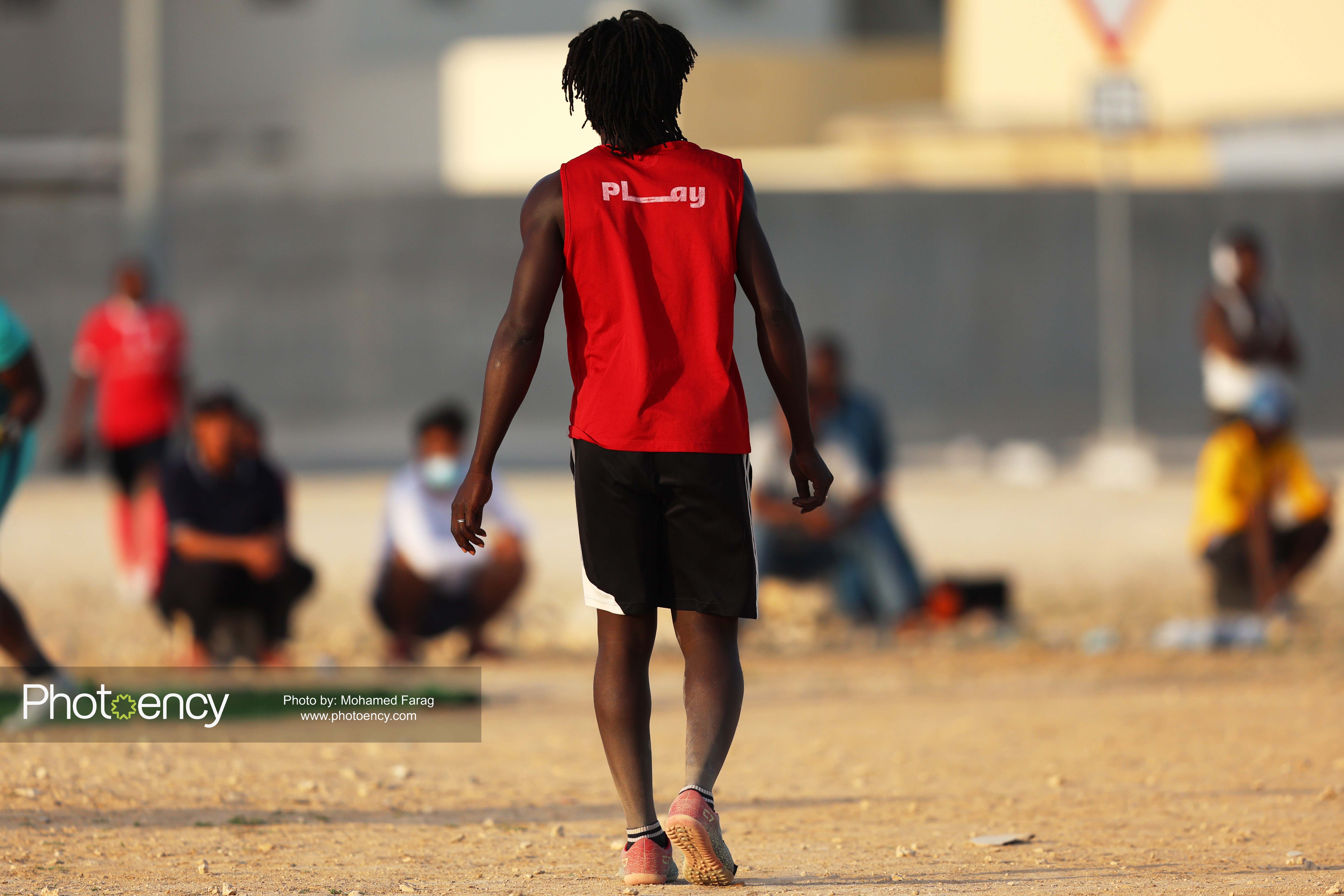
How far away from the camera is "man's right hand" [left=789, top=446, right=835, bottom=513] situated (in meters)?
4.15

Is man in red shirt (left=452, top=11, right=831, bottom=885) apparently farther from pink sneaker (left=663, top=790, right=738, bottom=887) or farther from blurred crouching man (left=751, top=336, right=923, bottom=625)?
blurred crouching man (left=751, top=336, right=923, bottom=625)

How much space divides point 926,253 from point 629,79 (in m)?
15.1

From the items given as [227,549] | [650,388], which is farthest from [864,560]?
[650,388]

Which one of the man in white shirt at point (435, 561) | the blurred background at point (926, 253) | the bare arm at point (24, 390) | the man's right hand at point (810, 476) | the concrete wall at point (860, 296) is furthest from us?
the concrete wall at point (860, 296)

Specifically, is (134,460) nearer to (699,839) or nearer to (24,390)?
(24,390)

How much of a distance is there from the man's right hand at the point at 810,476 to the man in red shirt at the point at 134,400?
6.94 meters

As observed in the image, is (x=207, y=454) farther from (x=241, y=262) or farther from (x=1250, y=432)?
(x=241, y=262)

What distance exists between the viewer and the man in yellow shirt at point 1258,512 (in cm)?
921

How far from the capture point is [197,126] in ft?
111

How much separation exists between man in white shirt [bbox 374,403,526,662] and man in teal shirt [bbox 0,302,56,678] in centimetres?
257

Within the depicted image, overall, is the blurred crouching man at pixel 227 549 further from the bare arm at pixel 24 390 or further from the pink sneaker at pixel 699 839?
the pink sneaker at pixel 699 839

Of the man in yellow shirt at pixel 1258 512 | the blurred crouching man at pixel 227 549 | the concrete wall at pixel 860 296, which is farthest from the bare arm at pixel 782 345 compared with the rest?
the concrete wall at pixel 860 296

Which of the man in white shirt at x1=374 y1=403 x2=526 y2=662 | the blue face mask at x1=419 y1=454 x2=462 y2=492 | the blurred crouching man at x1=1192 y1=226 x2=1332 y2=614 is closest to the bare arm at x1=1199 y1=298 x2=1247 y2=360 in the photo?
the blurred crouching man at x1=1192 y1=226 x2=1332 y2=614

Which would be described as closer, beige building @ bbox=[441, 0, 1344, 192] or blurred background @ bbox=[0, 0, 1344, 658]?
blurred background @ bbox=[0, 0, 1344, 658]
